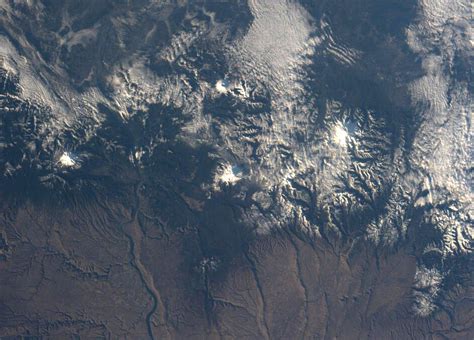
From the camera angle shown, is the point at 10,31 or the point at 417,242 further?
the point at 417,242

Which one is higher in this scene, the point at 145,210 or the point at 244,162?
the point at 244,162

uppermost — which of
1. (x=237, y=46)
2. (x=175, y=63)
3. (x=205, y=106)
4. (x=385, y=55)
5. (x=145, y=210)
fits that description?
(x=385, y=55)

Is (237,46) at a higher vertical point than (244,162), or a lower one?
higher

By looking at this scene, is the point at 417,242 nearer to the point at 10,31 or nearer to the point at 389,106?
the point at 389,106

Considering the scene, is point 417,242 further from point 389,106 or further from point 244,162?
point 244,162

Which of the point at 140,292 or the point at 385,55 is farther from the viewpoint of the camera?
the point at 385,55

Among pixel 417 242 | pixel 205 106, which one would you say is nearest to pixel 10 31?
pixel 205 106

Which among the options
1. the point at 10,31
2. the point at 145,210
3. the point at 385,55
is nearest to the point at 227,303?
the point at 145,210

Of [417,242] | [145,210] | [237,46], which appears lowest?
[145,210]
